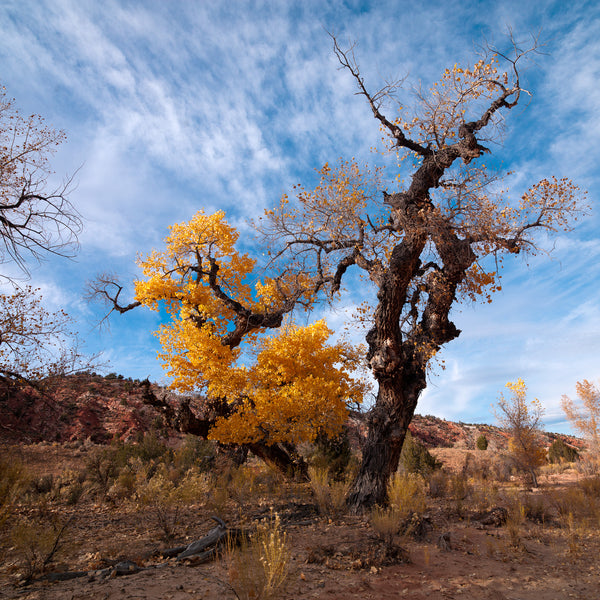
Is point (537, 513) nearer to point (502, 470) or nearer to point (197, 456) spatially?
point (502, 470)

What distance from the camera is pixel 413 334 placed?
31.0 feet

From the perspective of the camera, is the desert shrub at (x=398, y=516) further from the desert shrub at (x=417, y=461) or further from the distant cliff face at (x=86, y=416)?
the distant cliff face at (x=86, y=416)

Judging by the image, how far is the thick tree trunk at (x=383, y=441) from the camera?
841 cm

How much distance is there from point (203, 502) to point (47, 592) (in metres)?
5.51

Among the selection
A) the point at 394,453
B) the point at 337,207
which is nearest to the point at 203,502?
the point at 394,453

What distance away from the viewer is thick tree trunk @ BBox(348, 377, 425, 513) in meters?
8.41

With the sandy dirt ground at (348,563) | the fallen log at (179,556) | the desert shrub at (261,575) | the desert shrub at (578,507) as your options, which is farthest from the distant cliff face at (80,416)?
the desert shrub at (578,507)

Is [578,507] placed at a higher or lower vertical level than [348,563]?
higher

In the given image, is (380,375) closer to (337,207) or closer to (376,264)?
(376,264)

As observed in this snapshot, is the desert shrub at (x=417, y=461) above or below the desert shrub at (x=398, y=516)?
above

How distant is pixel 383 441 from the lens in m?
8.77

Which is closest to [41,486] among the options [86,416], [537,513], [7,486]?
[7,486]

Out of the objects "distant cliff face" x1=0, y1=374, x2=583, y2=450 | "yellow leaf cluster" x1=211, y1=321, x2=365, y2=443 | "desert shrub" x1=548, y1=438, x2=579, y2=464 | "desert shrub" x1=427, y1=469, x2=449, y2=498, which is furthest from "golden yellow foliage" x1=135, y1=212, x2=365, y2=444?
"desert shrub" x1=548, y1=438, x2=579, y2=464

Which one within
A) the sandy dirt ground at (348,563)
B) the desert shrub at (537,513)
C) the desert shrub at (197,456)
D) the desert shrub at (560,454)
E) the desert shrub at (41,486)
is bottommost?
the sandy dirt ground at (348,563)
